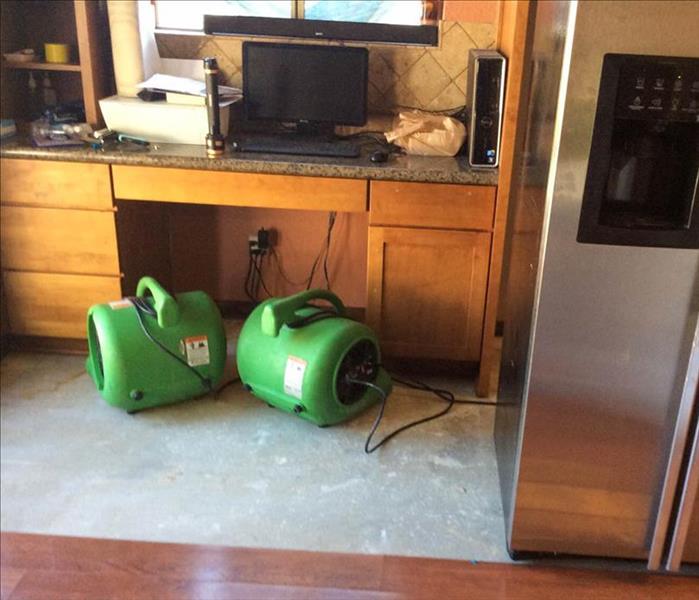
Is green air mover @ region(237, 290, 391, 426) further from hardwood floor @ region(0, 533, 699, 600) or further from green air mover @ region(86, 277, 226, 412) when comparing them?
hardwood floor @ region(0, 533, 699, 600)

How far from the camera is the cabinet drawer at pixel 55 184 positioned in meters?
2.46

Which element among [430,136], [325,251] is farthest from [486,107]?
[325,251]

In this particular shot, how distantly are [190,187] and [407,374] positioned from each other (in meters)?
1.02

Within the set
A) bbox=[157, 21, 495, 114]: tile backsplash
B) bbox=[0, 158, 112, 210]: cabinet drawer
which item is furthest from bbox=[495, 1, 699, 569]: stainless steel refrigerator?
bbox=[0, 158, 112, 210]: cabinet drawer

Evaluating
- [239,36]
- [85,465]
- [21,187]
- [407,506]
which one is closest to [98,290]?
[21,187]

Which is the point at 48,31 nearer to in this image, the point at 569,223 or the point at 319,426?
the point at 319,426

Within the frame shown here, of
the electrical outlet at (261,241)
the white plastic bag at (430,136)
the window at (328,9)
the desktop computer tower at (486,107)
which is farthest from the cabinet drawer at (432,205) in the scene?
the window at (328,9)

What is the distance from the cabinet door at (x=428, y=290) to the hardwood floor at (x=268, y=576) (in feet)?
2.91

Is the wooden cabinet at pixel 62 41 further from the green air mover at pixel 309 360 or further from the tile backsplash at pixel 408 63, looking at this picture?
the green air mover at pixel 309 360

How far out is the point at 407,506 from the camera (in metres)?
2.04

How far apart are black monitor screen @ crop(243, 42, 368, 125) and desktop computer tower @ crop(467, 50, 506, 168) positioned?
1.57 ft

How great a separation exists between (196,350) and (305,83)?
106 cm

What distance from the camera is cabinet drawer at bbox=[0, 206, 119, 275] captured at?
8.27 feet

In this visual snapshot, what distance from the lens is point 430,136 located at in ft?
8.25
